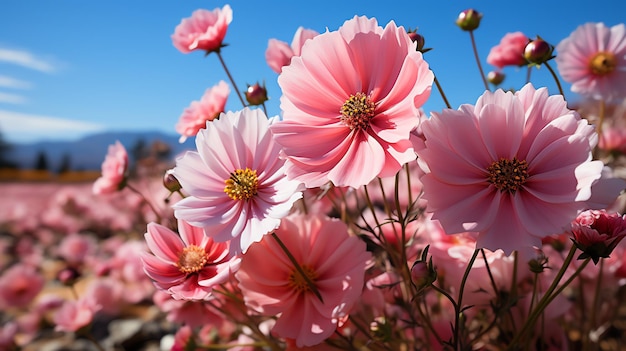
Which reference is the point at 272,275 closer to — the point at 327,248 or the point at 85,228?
the point at 327,248

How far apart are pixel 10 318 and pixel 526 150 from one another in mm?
2020

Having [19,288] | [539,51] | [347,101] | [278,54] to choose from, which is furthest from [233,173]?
[19,288]

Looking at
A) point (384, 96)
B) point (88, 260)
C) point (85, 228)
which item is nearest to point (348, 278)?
point (384, 96)

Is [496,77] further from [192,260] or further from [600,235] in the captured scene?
[192,260]

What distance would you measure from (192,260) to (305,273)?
0.12m

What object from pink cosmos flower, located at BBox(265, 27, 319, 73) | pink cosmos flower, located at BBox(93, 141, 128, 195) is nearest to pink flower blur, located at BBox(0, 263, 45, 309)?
pink cosmos flower, located at BBox(93, 141, 128, 195)

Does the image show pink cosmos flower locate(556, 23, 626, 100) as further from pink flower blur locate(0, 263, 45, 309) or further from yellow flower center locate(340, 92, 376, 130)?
pink flower blur locate(0, 263, 45, 309)

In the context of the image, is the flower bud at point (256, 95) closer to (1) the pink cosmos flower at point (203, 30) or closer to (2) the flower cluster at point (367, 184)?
(2) the flower cluster at point (367, 184)

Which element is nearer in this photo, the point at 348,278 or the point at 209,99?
the point at 348,278

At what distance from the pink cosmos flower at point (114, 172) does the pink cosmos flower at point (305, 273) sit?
0.33 m

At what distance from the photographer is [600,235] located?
384 mm

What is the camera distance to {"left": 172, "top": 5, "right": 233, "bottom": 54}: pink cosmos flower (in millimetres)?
676

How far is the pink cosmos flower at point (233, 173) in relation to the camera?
0.45 metres

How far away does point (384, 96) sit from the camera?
0.45 m
